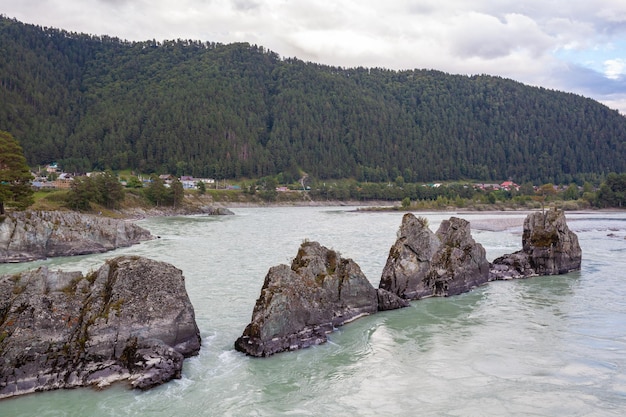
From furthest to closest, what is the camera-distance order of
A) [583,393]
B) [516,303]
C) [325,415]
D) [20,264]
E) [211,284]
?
[20,264] → [211,284] → [516,303] → [583,393] → [325,415]

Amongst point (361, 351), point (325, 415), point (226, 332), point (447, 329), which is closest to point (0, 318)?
point (226, 332)

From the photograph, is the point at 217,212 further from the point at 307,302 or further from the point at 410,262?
the point at 307,302

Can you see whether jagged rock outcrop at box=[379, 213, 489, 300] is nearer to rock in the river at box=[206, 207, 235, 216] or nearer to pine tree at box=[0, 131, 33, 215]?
pine tree at box=[0, 131, 33, 215]

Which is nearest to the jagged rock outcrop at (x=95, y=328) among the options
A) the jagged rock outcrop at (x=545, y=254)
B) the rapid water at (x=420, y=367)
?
the rapid water at (x=420, y=367)

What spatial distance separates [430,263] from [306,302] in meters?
12.9

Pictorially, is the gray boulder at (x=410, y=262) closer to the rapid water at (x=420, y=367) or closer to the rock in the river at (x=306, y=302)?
the rapid water at (x=420, y=367)

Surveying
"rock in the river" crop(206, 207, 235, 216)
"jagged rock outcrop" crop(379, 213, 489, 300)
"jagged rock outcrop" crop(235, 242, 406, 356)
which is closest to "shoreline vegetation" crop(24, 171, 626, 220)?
"rock in the river" crop(206, 207, 235, 216)

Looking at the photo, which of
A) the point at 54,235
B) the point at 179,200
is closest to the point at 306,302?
the point at 54,235

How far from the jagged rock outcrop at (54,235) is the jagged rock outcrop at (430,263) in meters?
36.4

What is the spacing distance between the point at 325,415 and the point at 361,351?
5667 millimetres

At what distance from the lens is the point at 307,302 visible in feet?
69.6

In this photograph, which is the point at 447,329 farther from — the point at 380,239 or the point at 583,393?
the point at 380,239

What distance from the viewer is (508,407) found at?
15.2 metres

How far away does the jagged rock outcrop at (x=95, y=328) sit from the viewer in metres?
15.7
